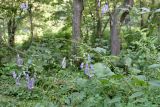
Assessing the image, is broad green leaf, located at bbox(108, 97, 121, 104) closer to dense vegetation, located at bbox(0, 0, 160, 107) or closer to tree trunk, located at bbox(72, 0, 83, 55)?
dense vegetation, located at bbox(0, 0, 160, 107)

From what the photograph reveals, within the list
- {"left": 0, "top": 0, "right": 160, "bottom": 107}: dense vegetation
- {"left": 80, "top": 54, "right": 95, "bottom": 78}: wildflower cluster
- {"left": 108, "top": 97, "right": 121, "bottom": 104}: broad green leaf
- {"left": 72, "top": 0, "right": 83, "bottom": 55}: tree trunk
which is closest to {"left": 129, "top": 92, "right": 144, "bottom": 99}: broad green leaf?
{"left": 0, "top": 0, "right": 160, "bottom": 107}: dense vegetation

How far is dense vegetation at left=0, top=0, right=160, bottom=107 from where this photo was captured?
2496 millimetres

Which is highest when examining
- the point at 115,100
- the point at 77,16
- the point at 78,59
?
the point at 115,100

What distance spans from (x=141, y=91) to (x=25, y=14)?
933 cm

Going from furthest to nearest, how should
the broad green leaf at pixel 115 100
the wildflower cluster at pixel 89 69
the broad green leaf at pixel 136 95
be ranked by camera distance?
the wildflower cluster at pixel 89 69, the broad green leaf at pixel 115 100, the broad green leaf at pixel 136 95

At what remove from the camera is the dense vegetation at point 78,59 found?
2.50 meters

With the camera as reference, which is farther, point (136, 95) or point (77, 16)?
point (77, 16)

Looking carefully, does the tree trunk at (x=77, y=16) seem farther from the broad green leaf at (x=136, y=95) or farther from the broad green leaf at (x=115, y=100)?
the broad green leaf at (x=136, y=95)

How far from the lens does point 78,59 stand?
469cm

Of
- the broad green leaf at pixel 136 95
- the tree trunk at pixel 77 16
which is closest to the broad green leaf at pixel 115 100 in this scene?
the broad green leaf at pixel 136 95

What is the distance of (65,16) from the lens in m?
11.3

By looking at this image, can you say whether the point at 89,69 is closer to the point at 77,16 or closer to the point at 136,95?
the point at 136,95

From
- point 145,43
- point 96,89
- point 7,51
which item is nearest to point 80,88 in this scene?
point 96,89

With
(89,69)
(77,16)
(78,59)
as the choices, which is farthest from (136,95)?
(77,16)
